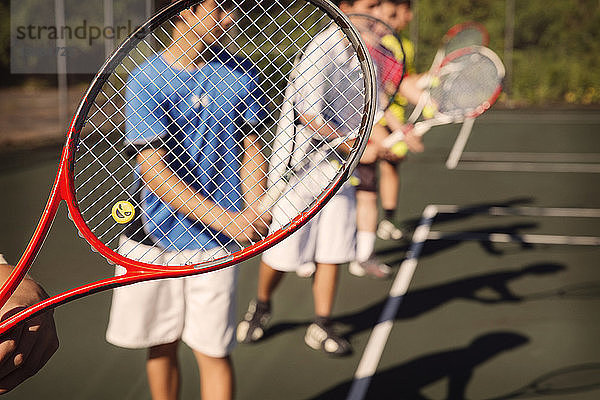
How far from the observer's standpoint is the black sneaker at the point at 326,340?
3113 mm

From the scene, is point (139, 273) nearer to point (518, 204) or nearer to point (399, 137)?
point (399, 137)

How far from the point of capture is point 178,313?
220 cm

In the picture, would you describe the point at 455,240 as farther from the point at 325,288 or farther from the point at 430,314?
the point at 325,288

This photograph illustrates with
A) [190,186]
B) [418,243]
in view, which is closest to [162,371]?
[190,186]

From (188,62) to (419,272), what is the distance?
2505 mm

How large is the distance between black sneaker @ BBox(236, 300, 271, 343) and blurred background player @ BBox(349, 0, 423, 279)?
0.80 m

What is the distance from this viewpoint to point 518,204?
593 cm

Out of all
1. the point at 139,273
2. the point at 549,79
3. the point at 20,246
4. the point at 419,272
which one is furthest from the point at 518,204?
the point at 549,79

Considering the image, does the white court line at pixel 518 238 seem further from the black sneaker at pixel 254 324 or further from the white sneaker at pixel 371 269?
the black sneaker at pixel 254 324

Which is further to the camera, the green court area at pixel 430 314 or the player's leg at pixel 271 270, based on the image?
the player's leg at pixel 271 270

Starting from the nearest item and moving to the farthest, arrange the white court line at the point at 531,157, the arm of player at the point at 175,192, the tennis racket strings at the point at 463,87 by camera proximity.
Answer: the arm of player at the point at 175,192 < the tennis racket strings at the point at 463,87 < the white court line at the point at 531,157

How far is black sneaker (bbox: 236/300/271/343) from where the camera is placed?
324cm

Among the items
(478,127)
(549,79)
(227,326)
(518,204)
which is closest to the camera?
(227,326)

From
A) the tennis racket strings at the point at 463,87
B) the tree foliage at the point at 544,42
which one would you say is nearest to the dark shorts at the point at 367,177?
the tennis racket strings at the point at 463,87
